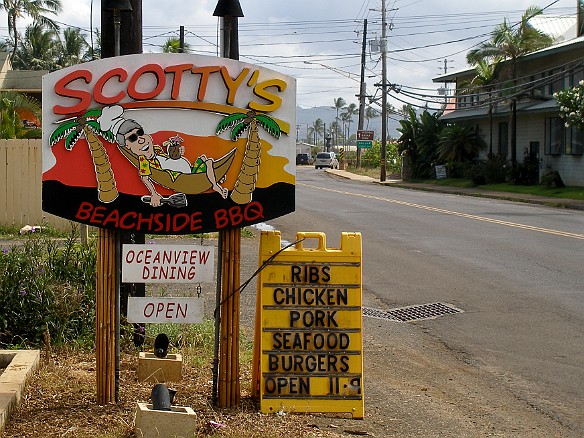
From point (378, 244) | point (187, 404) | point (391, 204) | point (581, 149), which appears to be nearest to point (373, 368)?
point (187, 404)

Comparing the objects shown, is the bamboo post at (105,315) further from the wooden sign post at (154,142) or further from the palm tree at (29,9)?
the palm tree at (29,9)

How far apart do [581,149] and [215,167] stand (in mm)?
38261

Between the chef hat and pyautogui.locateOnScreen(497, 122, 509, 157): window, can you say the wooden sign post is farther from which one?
pyautogui.locateOnScreen(497, 122, 509, 157): window

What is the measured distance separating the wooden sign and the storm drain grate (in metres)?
5.02

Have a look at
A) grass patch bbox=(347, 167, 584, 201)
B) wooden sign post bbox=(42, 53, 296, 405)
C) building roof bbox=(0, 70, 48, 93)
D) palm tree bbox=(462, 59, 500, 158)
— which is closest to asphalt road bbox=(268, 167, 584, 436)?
wooden sign post bbox=(42, 53, 296, 405)

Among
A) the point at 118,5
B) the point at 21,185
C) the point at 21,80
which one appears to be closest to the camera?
the point at 118,5

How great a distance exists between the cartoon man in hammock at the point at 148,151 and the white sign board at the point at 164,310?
0.62 metres

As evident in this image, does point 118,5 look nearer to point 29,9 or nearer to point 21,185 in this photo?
point 21,185

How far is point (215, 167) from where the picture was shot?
5781 millimetres

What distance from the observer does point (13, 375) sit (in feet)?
20.1

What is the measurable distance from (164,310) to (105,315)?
0.37 metres

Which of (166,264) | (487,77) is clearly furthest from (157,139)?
(487,77)

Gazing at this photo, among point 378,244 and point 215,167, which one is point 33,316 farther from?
point 378,244

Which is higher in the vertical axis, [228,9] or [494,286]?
[228,9]
